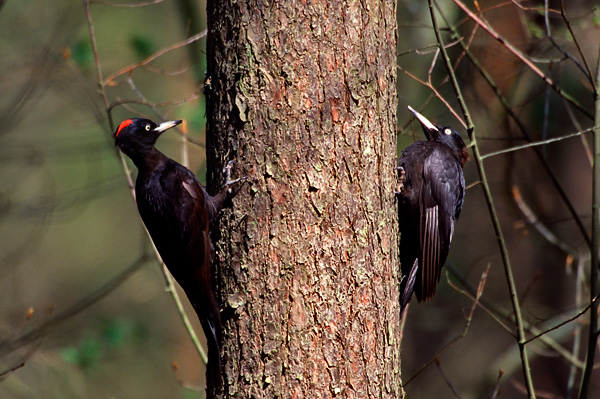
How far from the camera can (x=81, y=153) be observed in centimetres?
754

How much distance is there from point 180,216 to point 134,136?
739 mm

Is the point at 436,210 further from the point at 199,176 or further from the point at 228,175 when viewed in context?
the point at 199,176

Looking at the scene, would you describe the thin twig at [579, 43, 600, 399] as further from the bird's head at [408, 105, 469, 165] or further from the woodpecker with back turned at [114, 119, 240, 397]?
the woodpecker with back turned at [114, 119, 240, 397]

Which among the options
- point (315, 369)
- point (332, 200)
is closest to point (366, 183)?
point (332, 200)

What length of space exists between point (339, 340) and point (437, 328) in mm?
6729

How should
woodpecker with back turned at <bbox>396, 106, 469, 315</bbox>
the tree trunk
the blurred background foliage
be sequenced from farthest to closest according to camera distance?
the blurred background foliage
woodpecker with back turned at <bbox>396, 106, 469, 315</bbox>
the tree trunk

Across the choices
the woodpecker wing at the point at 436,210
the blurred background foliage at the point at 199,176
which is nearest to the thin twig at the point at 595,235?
the blurred background foliage at the point at 199,176

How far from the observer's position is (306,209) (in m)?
2.62

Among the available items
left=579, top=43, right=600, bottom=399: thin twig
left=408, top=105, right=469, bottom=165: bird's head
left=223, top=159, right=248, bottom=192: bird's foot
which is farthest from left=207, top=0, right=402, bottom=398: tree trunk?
left=408, top=105, right=469, bottom=165: bird's head

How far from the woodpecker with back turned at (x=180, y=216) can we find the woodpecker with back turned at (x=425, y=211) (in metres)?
1.36

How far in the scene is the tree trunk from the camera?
2.60 meters

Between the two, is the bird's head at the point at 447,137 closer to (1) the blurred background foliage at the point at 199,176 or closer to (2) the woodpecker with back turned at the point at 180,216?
(1) the blurred background foliage at the point at 199,176

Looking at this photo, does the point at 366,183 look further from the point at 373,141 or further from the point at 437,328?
the point at 437,328

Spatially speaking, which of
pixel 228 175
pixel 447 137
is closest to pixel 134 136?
pixel 228 175
